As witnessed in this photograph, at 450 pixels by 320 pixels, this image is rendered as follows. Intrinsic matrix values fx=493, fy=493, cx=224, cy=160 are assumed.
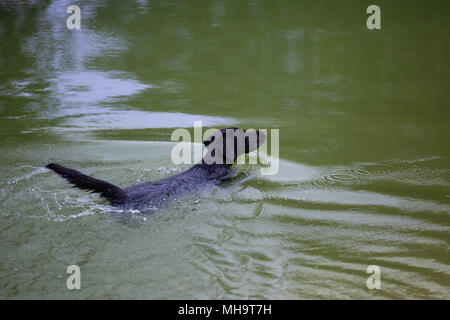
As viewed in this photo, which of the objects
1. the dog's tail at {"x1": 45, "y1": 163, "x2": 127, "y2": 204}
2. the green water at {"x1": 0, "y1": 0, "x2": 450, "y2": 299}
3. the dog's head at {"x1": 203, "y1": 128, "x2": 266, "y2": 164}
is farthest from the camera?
the dog's head at {"x1": 203, "y1": 128, "x2": 266, "y2": 164}

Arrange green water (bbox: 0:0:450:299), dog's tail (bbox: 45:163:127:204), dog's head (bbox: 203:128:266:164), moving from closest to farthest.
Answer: green water (bbox: 0:0:450:299) < dog's tail (bbox: 45:163:127:204) < dog's head (bbox: 203:128:266:164)

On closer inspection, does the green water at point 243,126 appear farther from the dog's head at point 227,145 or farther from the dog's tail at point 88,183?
the dog's head at point 227,145

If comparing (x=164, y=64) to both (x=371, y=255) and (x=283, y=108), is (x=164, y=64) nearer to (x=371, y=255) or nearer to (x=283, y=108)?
(x=283, y=108)

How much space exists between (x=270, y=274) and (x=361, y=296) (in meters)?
0.66

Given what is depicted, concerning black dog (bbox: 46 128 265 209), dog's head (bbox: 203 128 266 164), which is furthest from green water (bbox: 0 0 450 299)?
Result: dog's head (bbox: 203 128 266 164)

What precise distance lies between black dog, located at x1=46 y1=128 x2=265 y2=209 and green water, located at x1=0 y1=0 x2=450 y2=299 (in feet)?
0.48

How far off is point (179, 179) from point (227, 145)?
0.73m

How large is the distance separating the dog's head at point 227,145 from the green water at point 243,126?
369 millimetres

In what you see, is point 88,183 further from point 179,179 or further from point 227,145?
point 227,145

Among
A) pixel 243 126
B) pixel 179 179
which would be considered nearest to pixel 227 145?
pixel 179 179

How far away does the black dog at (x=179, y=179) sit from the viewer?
4.21 meters

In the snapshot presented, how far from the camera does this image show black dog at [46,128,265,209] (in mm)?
4215

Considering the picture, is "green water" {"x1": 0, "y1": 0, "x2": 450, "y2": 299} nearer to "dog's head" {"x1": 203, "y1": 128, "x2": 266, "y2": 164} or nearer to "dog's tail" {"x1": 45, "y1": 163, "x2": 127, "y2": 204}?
"dog's tail" {"x1": 45, "y1": 163, "x2": 127, "y2": 204}

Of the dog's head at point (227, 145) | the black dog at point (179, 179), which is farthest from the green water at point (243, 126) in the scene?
the dog's head at point (227, 145)
